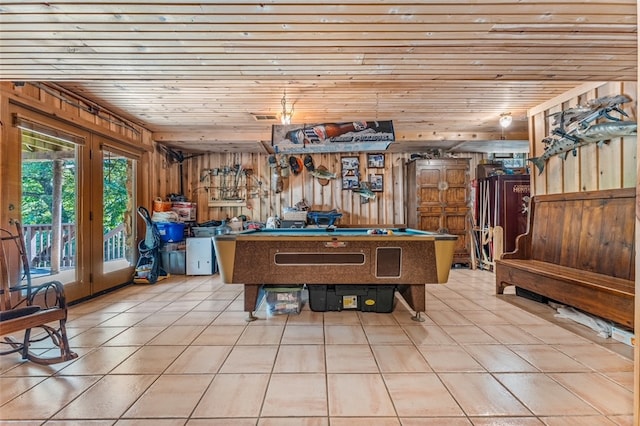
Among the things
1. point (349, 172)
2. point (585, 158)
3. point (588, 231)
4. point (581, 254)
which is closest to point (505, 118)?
point (585, 158)

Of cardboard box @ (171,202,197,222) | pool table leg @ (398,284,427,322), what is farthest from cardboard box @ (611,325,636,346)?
cardboard box @ (171,202,197,222)

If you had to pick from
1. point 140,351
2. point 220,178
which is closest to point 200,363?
point 140,351

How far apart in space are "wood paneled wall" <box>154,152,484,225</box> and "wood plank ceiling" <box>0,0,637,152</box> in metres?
2.60

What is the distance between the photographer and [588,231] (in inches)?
133

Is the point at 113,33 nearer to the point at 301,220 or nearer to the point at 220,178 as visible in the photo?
the point at 301,220

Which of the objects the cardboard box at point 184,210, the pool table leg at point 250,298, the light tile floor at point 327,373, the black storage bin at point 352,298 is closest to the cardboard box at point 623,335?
the light tile floor at point 327,373

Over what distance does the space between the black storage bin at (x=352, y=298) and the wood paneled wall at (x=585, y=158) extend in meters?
2.70

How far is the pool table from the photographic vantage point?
10.2ft

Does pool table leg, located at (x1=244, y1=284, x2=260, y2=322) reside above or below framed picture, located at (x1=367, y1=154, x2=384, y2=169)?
below

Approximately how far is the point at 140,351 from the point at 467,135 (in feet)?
19.7

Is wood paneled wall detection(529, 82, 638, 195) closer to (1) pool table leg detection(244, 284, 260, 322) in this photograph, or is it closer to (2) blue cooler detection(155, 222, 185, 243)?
(1) pool table leg detection(244, 284, 260, 322)

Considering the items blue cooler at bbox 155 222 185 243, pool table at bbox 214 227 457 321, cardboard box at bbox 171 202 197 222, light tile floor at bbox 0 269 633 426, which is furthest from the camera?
cardboard box at bbox 171 202 197 222

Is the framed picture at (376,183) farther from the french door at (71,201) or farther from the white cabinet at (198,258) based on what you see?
the french door at (71,201)

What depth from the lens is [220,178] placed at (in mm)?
6828
